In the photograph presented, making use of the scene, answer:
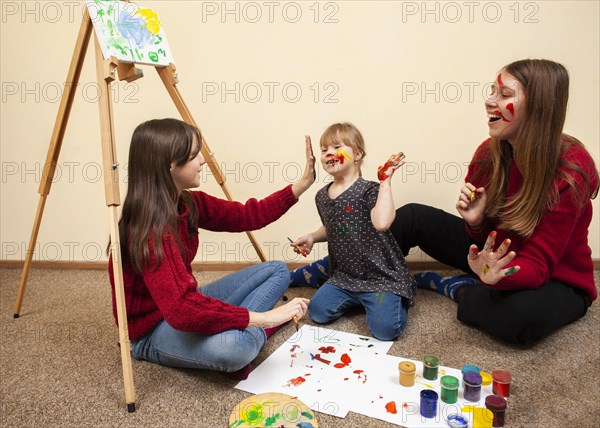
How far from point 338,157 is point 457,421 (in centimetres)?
84

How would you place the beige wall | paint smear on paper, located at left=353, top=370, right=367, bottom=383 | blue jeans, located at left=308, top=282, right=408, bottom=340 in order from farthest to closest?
the beige wall → blue jeans, located at left=308, top=282, right=408, bottom=340 → paint smear on paper, located at left=353, top=370, right=367, bottom=383

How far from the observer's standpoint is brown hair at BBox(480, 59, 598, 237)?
55.2 inches

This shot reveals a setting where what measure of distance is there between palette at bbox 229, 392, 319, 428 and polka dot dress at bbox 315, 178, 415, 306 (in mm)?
543

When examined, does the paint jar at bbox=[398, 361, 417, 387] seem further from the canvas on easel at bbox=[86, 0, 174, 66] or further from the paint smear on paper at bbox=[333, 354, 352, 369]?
the canvas on easel at bbox=[86, 0, 174, 66]

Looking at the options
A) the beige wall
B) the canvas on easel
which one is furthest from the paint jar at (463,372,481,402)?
the canvas on easel

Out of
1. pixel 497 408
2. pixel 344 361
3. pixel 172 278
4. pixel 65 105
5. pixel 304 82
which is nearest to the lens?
pixel 497 408

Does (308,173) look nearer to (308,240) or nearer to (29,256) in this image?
(308,240)

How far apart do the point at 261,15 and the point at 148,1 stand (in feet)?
1.54

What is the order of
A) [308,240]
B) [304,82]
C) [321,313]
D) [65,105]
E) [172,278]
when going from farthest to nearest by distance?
[304,82]
[308,240]
[321,313]
[65,105]
[172,278]

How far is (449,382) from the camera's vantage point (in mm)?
1207

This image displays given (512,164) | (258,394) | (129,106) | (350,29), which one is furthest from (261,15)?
(258,394)

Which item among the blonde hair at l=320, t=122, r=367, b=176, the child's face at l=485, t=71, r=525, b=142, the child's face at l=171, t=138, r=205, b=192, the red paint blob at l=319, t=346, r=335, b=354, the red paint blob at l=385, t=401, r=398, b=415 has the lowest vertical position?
the red paint blob at l=385, t=401, r=398, b=415

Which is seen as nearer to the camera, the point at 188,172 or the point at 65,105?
the point at 188,172

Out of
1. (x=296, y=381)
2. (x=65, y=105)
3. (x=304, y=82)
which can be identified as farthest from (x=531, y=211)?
(x=65, y=105)
